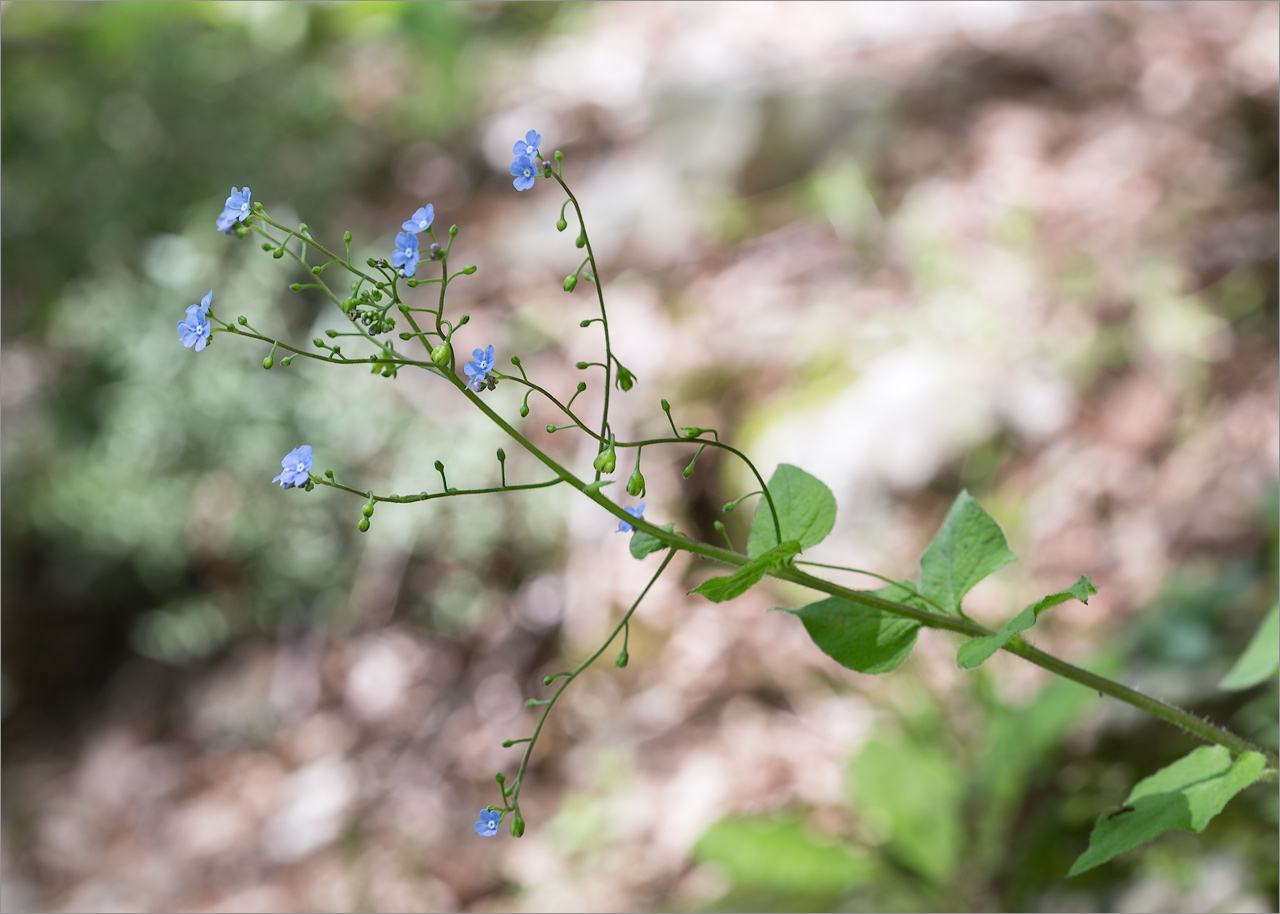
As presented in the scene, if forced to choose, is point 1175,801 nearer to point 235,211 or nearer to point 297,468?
point 297,468

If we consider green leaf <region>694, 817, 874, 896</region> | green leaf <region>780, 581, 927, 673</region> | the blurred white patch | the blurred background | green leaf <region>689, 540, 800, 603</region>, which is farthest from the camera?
the blurred white patch

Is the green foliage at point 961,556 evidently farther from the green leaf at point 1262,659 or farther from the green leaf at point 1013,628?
the green leaf at point 1262,659

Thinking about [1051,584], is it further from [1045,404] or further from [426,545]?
[426,545]

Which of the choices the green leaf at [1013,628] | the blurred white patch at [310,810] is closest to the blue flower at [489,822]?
the green leaf at [1013,628]

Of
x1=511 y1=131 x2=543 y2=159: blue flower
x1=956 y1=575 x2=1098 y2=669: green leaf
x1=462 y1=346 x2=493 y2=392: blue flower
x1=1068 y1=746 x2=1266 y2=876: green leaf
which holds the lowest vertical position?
x1=1068 y1=746 x2=1266 y2=876: green leaf

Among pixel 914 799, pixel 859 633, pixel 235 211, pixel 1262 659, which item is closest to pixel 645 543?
pixel 859 633

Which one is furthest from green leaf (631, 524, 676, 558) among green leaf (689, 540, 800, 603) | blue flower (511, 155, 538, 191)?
blue flower (511, 155, 538, 191)

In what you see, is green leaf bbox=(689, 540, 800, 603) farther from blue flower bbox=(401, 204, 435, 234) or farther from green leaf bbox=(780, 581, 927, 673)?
blue flower bbox=(401, 204, 435, 234)

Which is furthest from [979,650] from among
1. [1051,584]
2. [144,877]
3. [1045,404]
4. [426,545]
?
[144,877]
